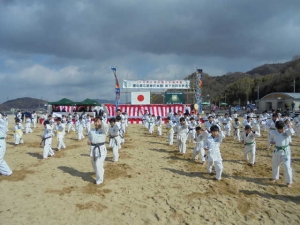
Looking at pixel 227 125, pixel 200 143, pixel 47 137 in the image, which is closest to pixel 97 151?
pixel 200 143

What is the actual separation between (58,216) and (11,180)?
2.91 metres

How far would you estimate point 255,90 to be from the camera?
2377 inches

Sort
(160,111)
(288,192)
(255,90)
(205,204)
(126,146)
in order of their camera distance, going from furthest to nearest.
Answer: (255,90) → (160,111) → (126,146) → (288,192) → (205,204)

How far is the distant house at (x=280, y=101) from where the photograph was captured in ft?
131

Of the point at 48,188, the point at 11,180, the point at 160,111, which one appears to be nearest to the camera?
the point at 48,188

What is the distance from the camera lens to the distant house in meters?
39.8

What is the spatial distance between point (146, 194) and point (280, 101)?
44.4 m

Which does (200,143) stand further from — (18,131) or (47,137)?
(18,131)

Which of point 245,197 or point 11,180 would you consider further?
point 11,180

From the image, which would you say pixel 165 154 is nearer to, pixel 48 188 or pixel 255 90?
pixel 48 188

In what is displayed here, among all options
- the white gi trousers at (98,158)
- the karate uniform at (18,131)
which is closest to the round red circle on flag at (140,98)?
the karate uniform at (18,131)

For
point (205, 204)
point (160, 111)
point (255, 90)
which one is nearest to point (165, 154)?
point (205, 204)

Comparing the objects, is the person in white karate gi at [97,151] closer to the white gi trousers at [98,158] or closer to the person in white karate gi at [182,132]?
the white gi trousers at [98,158]

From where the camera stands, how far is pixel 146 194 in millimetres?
5613
